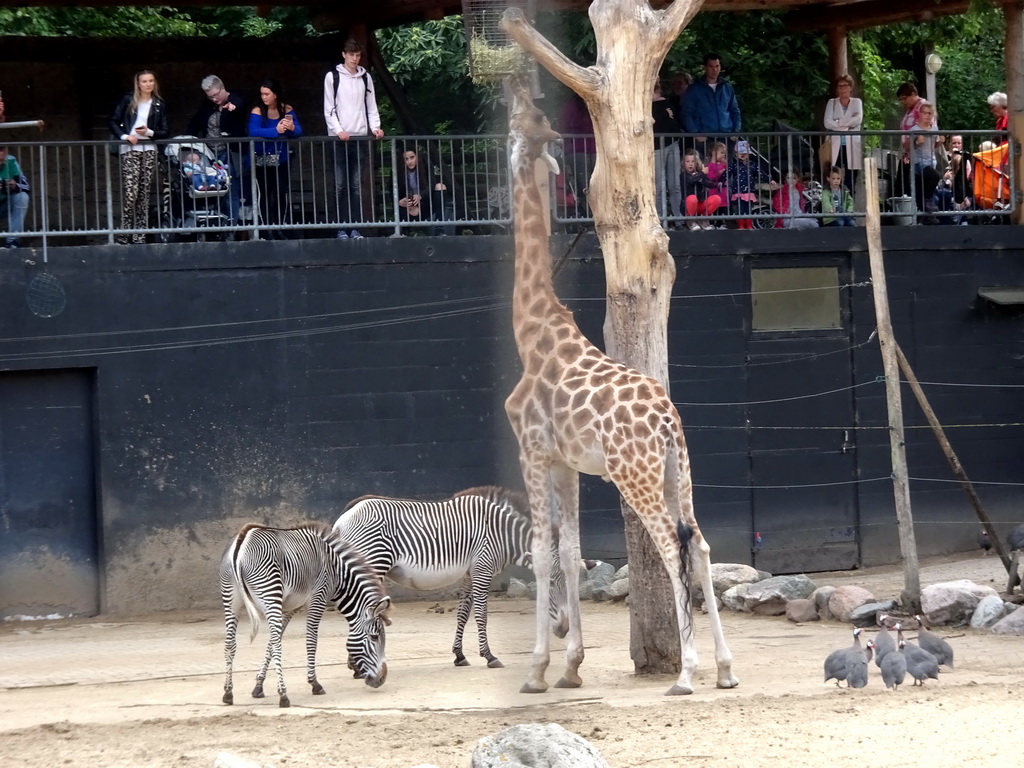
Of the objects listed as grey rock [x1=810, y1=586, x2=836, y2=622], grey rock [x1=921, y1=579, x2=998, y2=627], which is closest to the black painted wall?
grey rock [x1=810, y1=586, x2=836, y2=622]

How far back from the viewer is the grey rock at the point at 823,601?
39.4ft

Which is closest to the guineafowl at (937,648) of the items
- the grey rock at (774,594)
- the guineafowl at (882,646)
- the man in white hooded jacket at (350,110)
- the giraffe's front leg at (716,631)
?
the guineafowl at (882,646)

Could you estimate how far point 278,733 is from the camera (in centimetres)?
831

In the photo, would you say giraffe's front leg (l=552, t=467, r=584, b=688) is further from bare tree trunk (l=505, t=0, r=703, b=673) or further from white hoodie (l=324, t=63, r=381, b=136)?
white hoodie (l=324, t=63, r=381, b=136)

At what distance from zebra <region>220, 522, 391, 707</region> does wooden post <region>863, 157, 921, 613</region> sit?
4.21 meters

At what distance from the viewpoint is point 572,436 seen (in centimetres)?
944

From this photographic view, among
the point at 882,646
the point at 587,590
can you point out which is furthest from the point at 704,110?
the point at 882,646

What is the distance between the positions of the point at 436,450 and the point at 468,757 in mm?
6402

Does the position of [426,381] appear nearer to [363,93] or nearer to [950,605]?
[363,93]

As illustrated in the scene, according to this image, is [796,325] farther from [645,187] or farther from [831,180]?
[645,187]

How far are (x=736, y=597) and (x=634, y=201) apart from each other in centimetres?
424

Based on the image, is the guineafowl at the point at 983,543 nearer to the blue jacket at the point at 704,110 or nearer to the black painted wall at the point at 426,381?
the black painted wall at the point at 426,381

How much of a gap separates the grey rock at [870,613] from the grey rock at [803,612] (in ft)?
1.57

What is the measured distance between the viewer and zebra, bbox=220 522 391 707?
31.2ft
